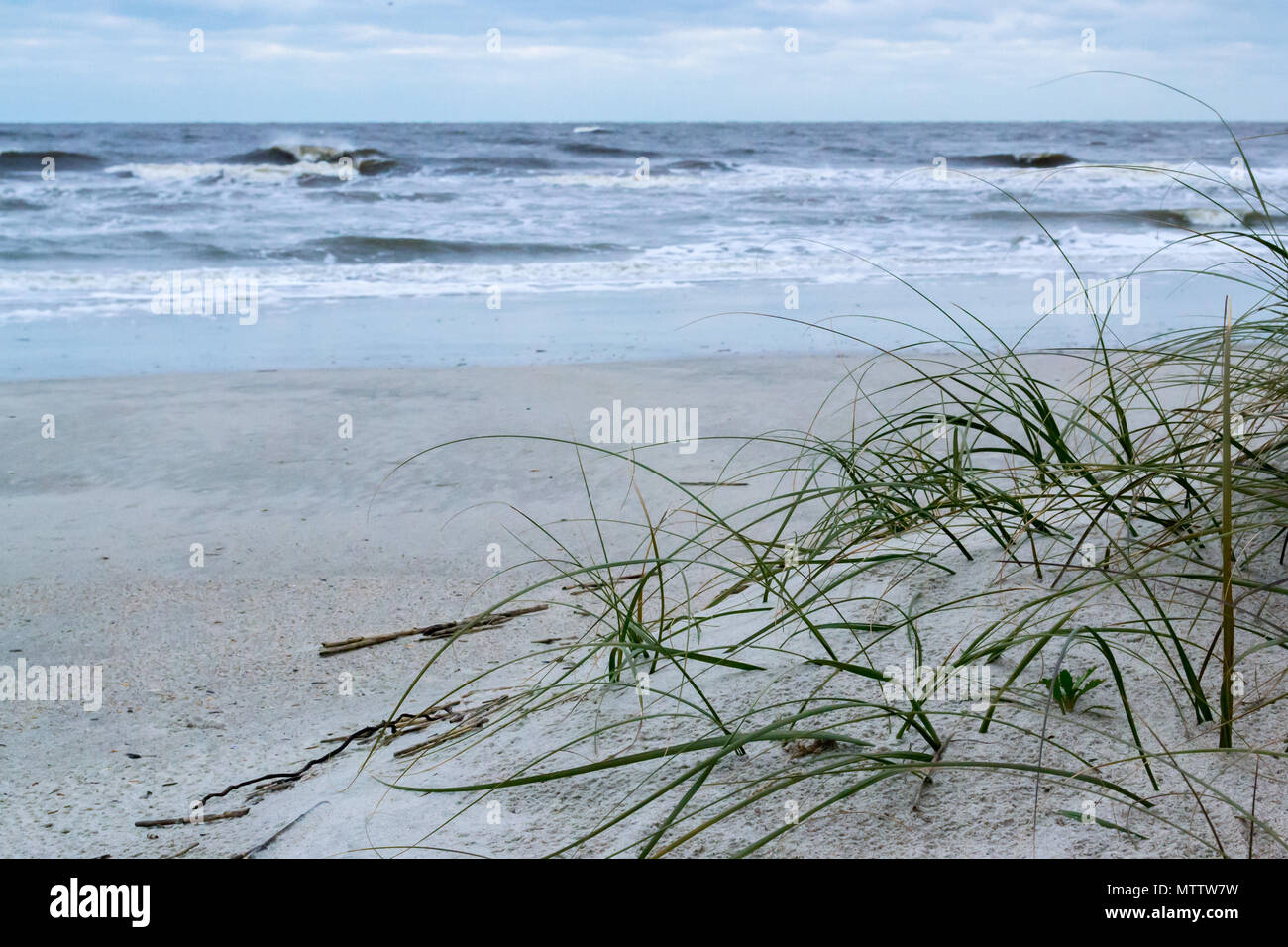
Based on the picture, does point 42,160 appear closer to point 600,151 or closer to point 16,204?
point 16,204

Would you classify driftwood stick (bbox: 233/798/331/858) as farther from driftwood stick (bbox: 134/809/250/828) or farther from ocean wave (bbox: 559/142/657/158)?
ocean wave (bbox: 559/142/657/158)

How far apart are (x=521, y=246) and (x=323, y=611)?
10505 mm

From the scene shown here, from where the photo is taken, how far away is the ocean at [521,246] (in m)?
7.64

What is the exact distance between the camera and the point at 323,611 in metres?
3.09

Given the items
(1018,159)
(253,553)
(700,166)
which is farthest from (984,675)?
(1018,159)

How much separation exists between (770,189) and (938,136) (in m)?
20.8

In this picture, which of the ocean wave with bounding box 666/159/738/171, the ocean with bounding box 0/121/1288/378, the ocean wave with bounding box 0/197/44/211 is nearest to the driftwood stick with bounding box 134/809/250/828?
the ocean with bounding box 0/121/1288/378

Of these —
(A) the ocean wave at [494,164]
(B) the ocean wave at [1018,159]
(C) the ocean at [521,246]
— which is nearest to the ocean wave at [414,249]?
(C) the ocean at [521,246]

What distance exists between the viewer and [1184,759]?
1447mm

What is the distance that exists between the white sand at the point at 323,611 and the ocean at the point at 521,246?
2.84ft

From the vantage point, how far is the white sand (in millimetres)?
1508
